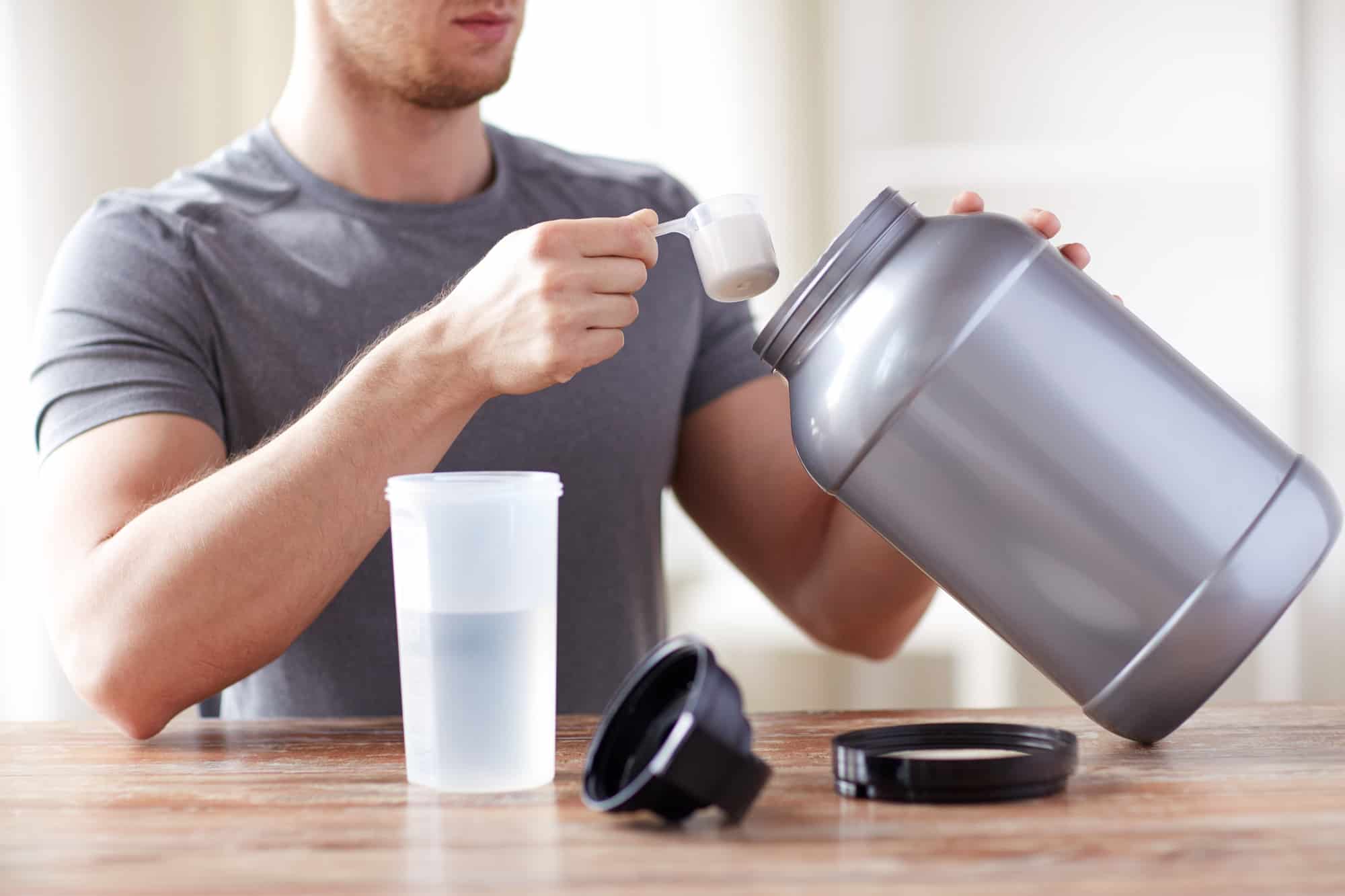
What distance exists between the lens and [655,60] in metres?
2.17

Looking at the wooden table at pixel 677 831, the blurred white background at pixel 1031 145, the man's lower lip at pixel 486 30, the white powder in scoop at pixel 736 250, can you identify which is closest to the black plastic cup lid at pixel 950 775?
the wooden table at pixel 677 831

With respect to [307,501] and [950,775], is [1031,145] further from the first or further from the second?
[950,775]

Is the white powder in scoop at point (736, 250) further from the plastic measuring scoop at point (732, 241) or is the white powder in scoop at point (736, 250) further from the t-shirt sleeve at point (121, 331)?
the t-shirt sleeve at point (121, 331)

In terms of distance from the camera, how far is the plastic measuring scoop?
792 mm

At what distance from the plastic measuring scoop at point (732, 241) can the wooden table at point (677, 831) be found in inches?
11.4

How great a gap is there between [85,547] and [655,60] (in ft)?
4.61

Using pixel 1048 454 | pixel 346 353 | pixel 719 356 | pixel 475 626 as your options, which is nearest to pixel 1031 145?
pixel 719 356

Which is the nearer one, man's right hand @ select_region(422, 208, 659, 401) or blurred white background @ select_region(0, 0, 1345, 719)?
man's right hand @ select_region(422, 208, 659, 401)

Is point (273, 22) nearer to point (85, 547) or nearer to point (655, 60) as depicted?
point (655, 60)

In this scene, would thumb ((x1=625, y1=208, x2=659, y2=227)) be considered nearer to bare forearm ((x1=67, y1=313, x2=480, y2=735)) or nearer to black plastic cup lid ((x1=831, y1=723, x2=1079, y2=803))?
bare forearm ((x1=67, y1=313, x2=480, y2=735))

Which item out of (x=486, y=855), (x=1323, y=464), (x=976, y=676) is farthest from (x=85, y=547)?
(x=1323, y=464)

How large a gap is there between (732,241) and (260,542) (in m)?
0.42

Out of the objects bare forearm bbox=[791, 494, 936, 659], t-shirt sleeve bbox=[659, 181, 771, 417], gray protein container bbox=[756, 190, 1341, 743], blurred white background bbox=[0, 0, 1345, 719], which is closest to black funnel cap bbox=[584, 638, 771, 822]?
gray protein container bbox=[756, 190, 1341, 743]

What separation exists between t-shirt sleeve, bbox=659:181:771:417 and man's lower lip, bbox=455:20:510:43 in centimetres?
29
